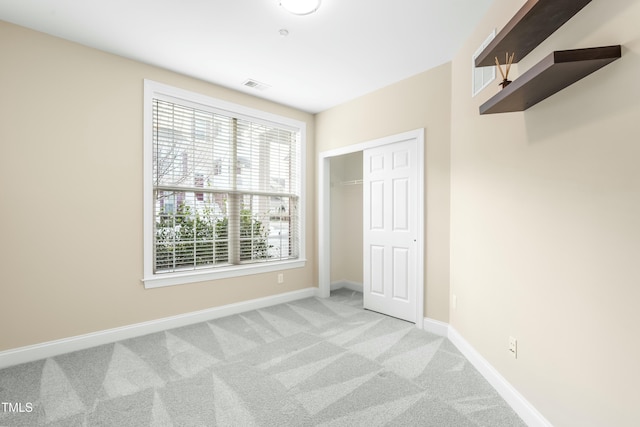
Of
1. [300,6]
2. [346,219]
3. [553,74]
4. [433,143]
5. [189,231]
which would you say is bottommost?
[189,231]

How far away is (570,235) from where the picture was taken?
146 cm

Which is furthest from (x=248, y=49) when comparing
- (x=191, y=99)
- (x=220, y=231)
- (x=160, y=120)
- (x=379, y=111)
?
(x=220, y=231)

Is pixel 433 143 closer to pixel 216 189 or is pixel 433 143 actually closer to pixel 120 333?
pixel 216 189

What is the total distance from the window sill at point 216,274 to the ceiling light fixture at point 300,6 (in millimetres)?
2746

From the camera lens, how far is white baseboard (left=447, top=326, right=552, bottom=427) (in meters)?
1.70

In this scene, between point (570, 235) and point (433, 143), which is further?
point (433, 143)

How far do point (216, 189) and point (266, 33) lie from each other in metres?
1.80

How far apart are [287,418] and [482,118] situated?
253 cm

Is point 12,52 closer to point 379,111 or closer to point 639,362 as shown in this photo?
point 379,111

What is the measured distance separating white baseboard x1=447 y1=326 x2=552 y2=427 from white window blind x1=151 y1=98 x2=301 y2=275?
8.30ft

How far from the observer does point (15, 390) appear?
2080 millimetres

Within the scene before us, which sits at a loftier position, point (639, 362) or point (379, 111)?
point (379, 111)

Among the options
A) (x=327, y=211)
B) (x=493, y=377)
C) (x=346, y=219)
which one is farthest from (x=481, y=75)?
(x=346, y=219)

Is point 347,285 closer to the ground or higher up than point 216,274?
closer to the ground
